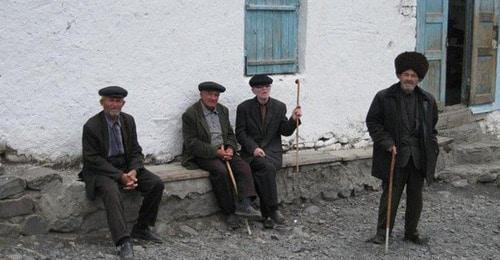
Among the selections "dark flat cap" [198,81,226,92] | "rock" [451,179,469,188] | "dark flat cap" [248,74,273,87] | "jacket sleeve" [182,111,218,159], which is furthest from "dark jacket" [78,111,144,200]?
"rock" [451,179,469,188]

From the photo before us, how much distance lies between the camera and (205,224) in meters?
6.05

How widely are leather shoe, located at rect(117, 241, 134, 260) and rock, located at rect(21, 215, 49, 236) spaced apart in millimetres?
657

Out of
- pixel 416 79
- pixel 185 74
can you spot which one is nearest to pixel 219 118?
pixel 185 74

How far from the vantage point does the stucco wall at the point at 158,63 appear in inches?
212

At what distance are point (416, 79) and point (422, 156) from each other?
612mm

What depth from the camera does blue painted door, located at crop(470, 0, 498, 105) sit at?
28.1 feet

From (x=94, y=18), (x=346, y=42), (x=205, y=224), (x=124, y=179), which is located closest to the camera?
(x=124, y=179)

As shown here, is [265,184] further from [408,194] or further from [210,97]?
[408,194]

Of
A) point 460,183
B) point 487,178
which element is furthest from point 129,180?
point 487,178

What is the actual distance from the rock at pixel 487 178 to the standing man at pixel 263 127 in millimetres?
2748

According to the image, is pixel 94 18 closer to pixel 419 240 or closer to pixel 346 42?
pixel 346 42

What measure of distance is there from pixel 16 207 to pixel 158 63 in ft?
5.72

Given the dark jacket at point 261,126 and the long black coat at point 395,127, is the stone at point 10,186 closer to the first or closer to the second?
the dark jacket at point 261,126

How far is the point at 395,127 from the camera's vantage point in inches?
213
